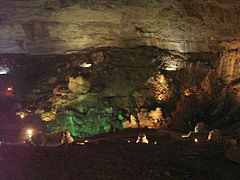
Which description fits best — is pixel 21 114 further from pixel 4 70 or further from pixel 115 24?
Result: pixel 115 24

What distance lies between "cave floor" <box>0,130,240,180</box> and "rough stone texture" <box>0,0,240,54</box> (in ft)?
28.6

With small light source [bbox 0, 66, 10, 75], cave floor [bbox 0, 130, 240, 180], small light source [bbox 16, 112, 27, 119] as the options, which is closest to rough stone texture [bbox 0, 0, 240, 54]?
small light source [bbox 0, 66, 10, 75]

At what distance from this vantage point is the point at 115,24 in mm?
18656

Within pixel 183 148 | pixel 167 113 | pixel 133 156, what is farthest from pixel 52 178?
pixel 167 113

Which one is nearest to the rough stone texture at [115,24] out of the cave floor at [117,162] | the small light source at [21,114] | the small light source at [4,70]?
the small light source at [4,70]

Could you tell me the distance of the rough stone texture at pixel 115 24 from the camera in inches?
645

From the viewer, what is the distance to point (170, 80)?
1834 centimetres

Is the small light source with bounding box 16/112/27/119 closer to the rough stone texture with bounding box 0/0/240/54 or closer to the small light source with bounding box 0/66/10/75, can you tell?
the small light source with bounding box 0/66/10/75

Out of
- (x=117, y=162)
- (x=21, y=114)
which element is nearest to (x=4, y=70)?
(x=21, y=114)

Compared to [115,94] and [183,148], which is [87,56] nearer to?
[115,94]

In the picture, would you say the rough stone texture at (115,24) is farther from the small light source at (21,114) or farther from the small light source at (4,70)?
the small light source at (21,114)

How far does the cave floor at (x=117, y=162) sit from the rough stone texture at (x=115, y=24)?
28.6 ft

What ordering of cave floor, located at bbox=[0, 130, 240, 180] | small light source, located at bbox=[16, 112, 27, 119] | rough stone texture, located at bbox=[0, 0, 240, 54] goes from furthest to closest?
small light source, located at bbox=[16, 112, 27, 119], rough stone texture, located at bbox=[0, 0, 240, 54], cave floor, located at bbox=[0, 130, 240, 180]

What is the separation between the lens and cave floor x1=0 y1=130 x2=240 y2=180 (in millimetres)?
7332
